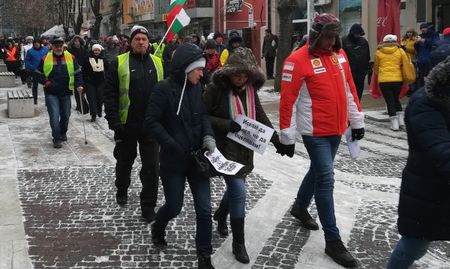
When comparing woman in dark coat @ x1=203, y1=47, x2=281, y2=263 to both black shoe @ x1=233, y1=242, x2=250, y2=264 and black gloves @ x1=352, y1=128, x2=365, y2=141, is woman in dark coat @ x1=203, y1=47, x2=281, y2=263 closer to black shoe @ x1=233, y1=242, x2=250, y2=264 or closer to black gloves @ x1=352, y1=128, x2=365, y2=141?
black shoe @ x1=233, y1=242, x2=250, y2=264

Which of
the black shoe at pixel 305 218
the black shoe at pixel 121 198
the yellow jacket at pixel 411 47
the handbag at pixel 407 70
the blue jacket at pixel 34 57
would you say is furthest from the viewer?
the blue jacket at pixel 34 57

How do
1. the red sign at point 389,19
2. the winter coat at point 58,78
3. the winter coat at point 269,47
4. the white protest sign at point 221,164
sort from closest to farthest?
the white protest sign at point 221,164 → the winter coat at point 58,78 → the red sign at point 389,19 → the winter coat at point 269,47

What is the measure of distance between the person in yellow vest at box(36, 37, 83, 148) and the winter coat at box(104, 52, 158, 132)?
445 cm

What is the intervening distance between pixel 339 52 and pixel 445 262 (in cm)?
194

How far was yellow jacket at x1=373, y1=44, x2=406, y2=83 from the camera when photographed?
36.7 feet

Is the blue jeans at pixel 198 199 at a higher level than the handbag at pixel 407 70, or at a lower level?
lower

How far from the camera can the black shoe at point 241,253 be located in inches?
191

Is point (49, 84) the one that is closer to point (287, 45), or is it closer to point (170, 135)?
point (170, 135)

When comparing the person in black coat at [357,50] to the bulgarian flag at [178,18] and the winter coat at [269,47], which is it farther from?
the winter coat at [269,47]

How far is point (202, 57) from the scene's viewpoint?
4617 mm

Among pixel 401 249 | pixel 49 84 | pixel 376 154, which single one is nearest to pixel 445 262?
pixel 401 249

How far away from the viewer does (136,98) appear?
582 cm

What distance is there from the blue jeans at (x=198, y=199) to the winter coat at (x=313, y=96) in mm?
812

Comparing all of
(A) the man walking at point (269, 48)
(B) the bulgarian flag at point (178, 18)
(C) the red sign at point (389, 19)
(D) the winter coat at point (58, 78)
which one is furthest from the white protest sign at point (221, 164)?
(A) the man walking at point (269, 48)
